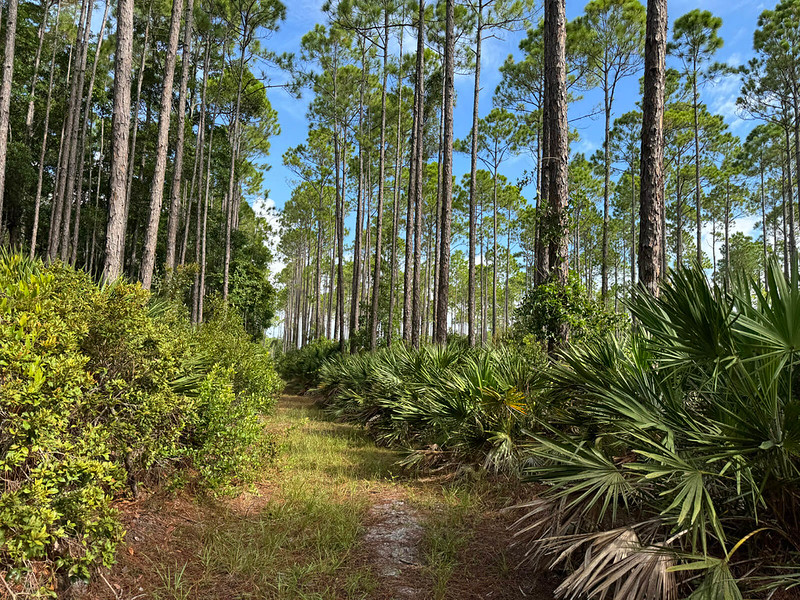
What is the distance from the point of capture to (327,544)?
12.1ft

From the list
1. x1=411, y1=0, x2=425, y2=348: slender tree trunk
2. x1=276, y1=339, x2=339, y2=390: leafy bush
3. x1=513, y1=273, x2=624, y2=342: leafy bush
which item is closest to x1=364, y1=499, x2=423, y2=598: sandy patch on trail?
x1=513, y1=273, x2=624, y2=342: leafy bush

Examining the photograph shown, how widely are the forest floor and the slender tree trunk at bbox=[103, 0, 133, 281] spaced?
14.7 ft

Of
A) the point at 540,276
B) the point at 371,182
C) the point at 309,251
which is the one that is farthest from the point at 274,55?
the point at 309,251

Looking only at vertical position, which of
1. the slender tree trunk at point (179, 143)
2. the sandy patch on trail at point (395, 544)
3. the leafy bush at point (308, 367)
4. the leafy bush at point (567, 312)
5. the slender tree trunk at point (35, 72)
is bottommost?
the sandy patch on trail at point (395, 544)

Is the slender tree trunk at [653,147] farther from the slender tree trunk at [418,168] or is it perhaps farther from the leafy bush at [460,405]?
the slender tree trunk at [418,168]

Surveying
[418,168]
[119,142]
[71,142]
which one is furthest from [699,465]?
[71,142]

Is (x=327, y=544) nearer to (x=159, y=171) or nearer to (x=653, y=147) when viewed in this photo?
(x=653, y=147)

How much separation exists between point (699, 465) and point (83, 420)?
13.0 ft

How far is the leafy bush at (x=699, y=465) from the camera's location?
2205 millimetres

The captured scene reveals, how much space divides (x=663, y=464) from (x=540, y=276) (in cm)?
513

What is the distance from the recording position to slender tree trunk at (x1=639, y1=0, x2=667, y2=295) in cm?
586

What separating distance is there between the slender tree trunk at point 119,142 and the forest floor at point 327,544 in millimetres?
4471

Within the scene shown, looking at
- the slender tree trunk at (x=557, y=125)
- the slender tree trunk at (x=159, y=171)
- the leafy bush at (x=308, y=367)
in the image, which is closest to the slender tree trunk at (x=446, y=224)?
the slender tree trunk at (x=557, y=125)

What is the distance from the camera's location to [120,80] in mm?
7035
